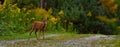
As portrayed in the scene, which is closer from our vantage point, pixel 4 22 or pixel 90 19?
pixel 4 22

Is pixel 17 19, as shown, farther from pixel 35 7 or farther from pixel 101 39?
pixel 101 39

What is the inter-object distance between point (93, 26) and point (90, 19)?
1.32ft

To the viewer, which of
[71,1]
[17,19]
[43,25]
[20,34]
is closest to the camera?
[43,25]

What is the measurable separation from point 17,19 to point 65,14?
2.40 meters

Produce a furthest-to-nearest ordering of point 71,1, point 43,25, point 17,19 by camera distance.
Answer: point 71,1
point 17,19
point 43,25

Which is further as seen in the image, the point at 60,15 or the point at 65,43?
the point at 60,15

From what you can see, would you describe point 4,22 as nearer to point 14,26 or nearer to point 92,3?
point 14,26

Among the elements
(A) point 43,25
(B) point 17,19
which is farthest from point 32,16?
(A) point 43,25

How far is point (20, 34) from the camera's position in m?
15.9

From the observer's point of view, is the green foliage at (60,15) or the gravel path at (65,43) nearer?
the gravel path at (65,43)

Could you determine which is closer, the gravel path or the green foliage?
the gravel path

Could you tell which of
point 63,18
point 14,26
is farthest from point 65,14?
point 14,26

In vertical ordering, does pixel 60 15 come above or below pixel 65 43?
below

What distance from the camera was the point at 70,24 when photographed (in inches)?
725
